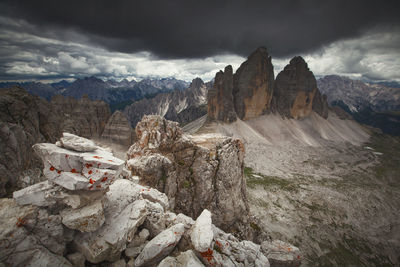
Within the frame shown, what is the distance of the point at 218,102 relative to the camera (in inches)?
3671

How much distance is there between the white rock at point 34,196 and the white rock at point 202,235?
23.4 feet

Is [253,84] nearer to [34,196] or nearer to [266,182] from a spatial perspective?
[266,182]

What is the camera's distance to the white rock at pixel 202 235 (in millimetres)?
8352

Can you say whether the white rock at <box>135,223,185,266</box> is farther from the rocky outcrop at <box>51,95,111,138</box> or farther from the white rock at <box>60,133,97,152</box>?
the rocky outcrop at <box>51,95,111,138</box>

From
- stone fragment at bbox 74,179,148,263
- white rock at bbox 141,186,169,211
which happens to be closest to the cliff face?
stone fragment at bbox 74,179,148,263

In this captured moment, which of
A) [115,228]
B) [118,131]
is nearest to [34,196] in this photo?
[115,228]

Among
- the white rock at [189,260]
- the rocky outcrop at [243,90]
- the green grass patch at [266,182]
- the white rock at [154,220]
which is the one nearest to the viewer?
the white rock at [189,260]

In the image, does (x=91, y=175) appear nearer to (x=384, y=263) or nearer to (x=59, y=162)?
(x=59, y=162)

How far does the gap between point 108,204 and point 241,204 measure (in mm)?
15522

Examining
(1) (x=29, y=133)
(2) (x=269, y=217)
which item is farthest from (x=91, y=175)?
Result: (2) (x=269, y=217)

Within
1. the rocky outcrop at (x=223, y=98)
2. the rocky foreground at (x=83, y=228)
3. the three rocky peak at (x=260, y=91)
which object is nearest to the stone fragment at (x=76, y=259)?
the rocky foreground at (x=83, y=228)

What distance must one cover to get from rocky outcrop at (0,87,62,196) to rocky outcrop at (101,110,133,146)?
40.8m

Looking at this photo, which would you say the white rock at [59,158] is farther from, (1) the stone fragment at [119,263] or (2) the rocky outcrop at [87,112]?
(2) the rocky outcrop at [87,112]

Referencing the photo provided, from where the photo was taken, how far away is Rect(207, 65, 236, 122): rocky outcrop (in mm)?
91438
